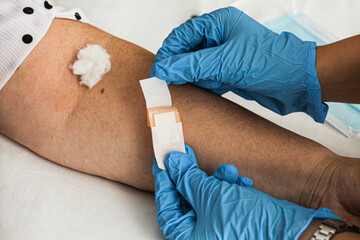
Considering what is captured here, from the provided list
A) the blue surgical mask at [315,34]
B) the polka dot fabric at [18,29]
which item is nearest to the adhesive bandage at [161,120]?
the polka dot fabric at [18,29]

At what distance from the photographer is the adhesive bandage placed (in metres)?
1.18

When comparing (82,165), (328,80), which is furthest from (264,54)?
(82,165)

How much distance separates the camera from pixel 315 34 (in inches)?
85.4

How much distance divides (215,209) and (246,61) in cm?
59

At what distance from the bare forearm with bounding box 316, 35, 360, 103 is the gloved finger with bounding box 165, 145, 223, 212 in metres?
0.58

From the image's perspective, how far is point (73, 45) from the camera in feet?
4.41

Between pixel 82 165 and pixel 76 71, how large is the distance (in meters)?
0.41

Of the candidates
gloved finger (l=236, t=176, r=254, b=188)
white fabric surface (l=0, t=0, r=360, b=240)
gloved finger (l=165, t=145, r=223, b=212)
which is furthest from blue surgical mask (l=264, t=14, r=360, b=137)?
gloved finger (l=165, t=145, r=223, b=212)

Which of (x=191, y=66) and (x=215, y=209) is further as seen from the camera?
(x=191, y=66)

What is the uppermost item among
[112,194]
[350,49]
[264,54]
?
[350,49]

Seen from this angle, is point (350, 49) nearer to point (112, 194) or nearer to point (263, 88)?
point (263, 88)

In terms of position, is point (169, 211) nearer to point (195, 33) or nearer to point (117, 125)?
point (117, 125)

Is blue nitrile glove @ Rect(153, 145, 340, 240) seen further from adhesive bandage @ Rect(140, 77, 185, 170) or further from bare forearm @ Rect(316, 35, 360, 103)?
bare forearm @ Rect(316, 35, 360, 103)

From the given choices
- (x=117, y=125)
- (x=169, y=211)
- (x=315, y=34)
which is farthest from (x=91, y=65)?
(x=315, y=34)
